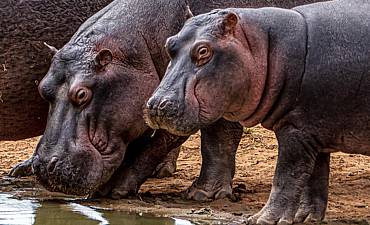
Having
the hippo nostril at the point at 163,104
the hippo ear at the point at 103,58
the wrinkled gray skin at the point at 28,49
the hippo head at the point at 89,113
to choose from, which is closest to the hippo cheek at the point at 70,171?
the hippo head at the point at 89,113

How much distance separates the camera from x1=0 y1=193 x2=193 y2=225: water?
20.1 feet

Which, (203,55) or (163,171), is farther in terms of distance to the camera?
(163,171)

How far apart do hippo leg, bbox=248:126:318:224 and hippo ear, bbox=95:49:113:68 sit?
1.66m

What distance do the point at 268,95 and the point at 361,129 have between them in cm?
53

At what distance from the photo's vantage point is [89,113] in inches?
274

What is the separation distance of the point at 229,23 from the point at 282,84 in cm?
44

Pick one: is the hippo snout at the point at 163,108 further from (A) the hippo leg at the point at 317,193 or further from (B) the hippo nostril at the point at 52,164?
(B) the hippo nostril at the point at 52,164

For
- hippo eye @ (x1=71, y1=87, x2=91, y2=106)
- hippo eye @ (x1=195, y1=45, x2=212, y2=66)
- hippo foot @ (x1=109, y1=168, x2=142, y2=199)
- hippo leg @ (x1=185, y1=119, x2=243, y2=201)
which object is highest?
hippo eye @ (x1=195, y1=45, x2=212, y2=66)

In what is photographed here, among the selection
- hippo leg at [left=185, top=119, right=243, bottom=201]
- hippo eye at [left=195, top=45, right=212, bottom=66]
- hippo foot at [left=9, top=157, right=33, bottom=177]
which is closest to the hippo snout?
hippo eye at [left=195, top=45, right=212, bottom=66]

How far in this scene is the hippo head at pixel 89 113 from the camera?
689cm

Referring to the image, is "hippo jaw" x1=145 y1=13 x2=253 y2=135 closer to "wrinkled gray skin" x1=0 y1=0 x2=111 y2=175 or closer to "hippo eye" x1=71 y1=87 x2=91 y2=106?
"hippo eye" x1=71 y1=87 x2=91 y2=106

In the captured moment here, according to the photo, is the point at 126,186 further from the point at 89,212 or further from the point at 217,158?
the point at 89,212

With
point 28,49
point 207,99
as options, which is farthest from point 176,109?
point 28,49

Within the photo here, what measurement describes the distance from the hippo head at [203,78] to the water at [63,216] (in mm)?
665
